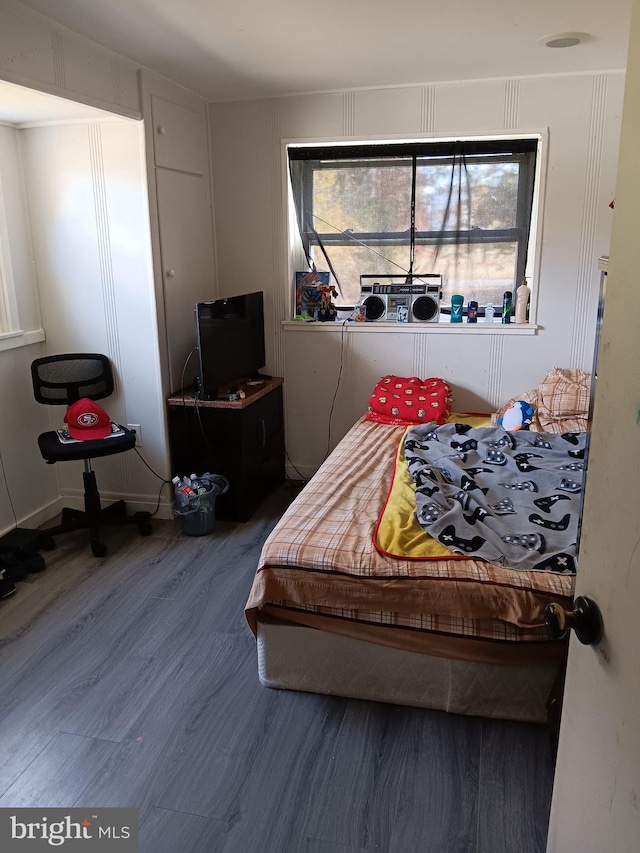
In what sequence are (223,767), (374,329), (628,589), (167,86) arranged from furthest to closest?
(374,329), (167,86), (223,767), (628,589)

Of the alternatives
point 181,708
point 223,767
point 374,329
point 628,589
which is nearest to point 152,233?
point 374,329

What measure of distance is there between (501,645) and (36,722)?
1547 mm

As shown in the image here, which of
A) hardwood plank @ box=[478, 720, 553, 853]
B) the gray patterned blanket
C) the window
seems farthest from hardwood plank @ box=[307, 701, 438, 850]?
the window

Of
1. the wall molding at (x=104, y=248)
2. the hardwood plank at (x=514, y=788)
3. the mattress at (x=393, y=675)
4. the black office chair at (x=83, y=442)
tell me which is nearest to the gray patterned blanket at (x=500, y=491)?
the mattress at (x=393, y=675)

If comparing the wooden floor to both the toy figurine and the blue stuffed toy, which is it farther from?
the toy figurine

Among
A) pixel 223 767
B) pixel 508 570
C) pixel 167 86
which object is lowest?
pixel 223 767

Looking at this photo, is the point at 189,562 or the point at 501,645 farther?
the point at 189,562

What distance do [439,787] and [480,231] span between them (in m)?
3.13

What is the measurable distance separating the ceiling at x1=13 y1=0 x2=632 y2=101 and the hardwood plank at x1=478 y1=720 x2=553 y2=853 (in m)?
2.62

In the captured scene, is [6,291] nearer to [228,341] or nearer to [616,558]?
[228,341]

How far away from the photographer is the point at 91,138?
337cm

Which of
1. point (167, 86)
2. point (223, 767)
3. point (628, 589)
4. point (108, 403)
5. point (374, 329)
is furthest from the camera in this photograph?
point (374, 329)

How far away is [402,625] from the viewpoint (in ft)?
7.06

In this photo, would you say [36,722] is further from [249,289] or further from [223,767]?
[249,289]
